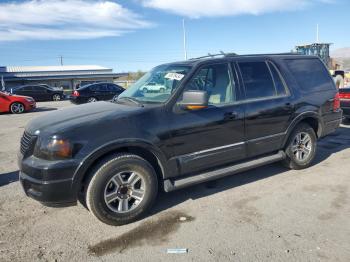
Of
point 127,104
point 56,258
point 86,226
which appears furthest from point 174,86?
point 56,258

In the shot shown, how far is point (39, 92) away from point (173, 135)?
24077mm

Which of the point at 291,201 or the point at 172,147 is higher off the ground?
the point at 172,147

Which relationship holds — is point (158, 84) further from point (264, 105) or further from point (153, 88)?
point (264, 105)

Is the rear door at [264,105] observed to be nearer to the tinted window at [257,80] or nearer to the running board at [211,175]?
the tinted window at [257,80]

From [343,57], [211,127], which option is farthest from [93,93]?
[343,57]

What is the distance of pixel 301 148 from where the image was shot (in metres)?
5.57

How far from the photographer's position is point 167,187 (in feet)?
13.3

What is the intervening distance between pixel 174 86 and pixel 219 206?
169 centimetres

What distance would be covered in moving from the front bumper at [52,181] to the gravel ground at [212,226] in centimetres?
46

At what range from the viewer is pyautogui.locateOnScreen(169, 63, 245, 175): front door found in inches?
162

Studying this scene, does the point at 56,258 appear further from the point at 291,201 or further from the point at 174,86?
the point at 291,201

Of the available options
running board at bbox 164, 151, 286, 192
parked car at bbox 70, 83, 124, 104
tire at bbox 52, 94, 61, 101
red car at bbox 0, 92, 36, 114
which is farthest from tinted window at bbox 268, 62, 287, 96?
tire at bbox 52, 94, 61, 101

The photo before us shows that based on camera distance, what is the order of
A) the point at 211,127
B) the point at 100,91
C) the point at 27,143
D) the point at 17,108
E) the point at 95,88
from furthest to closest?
the point at 100,91, the point at 95,88, the point at 17,108, the point at 211,127, the point at 27,143

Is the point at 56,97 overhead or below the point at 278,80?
below
